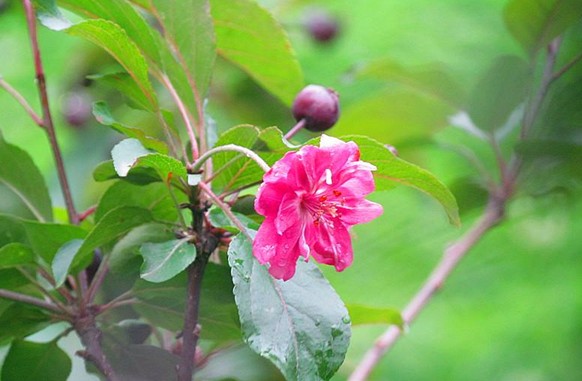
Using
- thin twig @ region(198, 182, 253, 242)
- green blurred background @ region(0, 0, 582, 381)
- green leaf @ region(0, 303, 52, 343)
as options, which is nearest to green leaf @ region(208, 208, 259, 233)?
thin twig @ region(198, 182, 253, 242)

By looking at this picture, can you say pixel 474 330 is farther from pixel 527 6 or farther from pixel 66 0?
pixel 66 0

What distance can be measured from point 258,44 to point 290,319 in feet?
1.53

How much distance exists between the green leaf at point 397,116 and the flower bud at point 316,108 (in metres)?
0.58

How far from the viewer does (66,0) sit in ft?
3.36

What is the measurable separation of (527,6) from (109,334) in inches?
31.7

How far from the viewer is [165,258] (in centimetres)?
82

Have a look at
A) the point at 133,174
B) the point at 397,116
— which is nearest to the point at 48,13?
the point at 133,174

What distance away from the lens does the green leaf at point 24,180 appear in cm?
102

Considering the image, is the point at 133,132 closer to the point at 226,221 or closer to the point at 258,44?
the point at 226,221

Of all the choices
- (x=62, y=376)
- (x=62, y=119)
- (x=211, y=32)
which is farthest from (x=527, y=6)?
(x=62, y=119)

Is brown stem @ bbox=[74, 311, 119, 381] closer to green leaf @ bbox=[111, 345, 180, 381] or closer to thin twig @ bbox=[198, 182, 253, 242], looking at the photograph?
green leaf @ bbox=[111, 345, 180, 381]

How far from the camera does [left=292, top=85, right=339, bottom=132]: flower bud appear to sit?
102 centimetres

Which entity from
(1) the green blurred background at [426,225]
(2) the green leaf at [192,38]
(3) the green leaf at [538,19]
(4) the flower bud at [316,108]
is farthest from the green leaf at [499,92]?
(2) the green leaf at [192,38]

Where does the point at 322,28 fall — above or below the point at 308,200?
below
